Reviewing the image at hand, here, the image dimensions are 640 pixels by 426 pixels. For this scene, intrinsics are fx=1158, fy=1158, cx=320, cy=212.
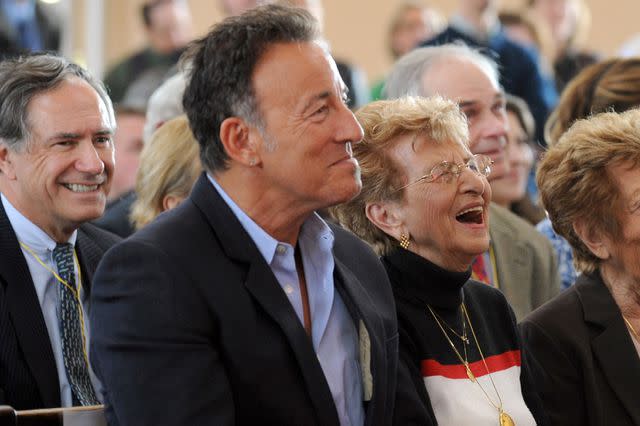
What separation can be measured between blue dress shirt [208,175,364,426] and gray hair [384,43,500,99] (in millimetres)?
1548

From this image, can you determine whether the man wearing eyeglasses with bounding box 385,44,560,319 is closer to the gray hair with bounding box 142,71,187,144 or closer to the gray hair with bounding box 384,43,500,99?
the gray hair with bounding box 384,43,500,99

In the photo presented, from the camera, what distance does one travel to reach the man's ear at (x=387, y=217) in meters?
2.98

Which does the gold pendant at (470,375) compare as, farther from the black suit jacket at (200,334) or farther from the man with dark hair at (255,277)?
the black suit jacket at (200,334)

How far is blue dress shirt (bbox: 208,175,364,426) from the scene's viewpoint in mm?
2502

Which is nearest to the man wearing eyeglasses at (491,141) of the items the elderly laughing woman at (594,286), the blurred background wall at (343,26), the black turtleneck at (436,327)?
the elderly laughing woman at (594,286)

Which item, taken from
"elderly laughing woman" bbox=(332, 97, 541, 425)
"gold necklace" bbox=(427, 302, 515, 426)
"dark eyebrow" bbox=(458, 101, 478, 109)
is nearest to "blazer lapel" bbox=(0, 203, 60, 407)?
"elderly laughing woman" bbox=(332, 97, 541, 425)

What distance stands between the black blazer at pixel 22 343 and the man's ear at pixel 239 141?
0.86 metres

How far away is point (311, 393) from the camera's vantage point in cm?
237

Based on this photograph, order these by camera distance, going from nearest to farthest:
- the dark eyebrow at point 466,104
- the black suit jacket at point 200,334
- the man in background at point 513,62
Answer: the black suit jacket at point 200,334, the dark eyebrow at point 466,104, the man in background at point 513,62

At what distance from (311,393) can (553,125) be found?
7.49 feet

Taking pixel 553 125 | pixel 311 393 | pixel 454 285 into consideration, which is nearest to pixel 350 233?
pixel 454 285

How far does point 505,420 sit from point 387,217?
0.60 m

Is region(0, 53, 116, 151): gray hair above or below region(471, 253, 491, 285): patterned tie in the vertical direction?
above

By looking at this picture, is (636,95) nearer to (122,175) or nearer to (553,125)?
(553,125)
